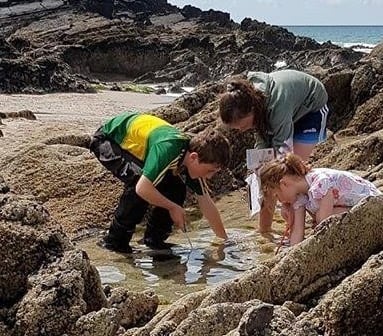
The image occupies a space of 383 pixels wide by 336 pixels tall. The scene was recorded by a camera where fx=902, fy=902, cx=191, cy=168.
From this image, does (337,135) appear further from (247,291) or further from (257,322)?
(257,322)

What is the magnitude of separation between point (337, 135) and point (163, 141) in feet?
12.1

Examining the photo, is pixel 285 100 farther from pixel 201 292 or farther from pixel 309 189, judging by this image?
pixel 201 292

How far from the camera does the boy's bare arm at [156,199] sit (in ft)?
20.6

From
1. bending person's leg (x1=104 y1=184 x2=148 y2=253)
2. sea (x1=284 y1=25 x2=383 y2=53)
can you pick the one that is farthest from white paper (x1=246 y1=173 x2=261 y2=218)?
sea (x1=284 y1=25 x2=383 y2=53)

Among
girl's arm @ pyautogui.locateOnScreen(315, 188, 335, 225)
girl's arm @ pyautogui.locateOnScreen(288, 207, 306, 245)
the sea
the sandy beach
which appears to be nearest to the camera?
girl's arm @ pyautogui.locateOnScreen(315, 188, 335, 225)

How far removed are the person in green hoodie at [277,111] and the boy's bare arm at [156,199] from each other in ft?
2.10

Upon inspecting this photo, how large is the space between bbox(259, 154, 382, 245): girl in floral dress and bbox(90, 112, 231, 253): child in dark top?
99 cm

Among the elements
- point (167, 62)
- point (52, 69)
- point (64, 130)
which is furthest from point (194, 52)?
point (64, 130)

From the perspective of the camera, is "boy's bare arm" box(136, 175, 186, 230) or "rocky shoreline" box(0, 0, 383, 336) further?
"boy's bare arm" box(136, 175, 186, 230)

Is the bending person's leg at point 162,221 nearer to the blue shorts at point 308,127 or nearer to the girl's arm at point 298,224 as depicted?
the blue shorts at point 308,127

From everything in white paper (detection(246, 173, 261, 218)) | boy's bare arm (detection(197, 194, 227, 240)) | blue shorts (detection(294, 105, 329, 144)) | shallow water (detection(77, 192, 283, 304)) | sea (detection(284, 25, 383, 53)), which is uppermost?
blue shorts (detection(294, 105, 329, 144))

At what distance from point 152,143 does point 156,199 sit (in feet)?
1.35

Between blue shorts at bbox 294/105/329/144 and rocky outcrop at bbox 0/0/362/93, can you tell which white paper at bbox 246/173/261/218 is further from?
rocky outcrop at bbox 0/0/362/93

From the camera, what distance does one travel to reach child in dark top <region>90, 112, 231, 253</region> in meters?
6.22
